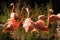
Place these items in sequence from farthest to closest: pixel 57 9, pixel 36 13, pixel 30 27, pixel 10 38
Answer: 1. pixel 57 9
2. pixel 36 13
3. pixel 10 38
4. pixel 30 27

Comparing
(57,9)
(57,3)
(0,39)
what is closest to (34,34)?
(0,39)

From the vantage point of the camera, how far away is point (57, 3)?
7.61 m

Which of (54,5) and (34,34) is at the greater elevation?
(54,5)

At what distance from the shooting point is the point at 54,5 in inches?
292

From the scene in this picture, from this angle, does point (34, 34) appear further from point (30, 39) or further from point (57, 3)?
point (57, 3)

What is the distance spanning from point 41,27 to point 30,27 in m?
0.37

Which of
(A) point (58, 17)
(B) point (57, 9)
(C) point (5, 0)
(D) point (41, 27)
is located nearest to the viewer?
(D) point (41, 27)

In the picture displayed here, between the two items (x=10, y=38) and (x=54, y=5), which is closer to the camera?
(x=10, y=38)

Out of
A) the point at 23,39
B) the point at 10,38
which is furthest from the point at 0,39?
the point at 23,39

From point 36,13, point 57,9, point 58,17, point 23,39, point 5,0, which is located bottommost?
point 23,39

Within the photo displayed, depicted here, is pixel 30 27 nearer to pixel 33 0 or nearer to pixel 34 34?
pixel 34 34

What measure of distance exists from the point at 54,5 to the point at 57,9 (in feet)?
0.94

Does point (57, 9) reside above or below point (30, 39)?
above

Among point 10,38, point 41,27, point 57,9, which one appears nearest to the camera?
point 41,27
